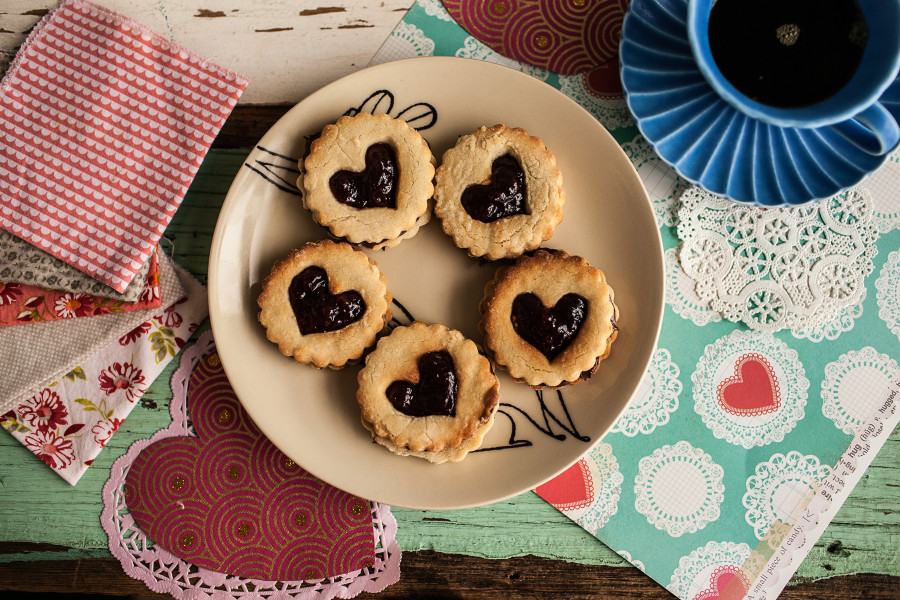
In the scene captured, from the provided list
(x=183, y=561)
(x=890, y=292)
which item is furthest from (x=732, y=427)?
(x=183, y=561)

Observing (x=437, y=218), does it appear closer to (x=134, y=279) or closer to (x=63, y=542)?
(x=134, y=279)

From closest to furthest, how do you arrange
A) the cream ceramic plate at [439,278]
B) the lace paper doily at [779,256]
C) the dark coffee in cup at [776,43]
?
the dark coffee in cup at [776,43] < the cream ceramic plate at [439,278] < the lace paper doily at [779,256]

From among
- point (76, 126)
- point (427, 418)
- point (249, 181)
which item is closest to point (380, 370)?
point (427, 418)

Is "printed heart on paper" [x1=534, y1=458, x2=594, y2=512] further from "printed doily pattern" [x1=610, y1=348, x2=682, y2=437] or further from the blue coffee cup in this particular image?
the blue coffee cup

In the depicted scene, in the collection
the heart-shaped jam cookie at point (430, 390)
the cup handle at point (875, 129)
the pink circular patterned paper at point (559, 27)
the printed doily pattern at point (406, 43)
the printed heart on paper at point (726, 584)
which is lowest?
the printed heart on paper at point (726, 584)

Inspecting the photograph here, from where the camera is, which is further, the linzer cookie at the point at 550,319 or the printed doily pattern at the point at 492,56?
the printed doily pattern at the point at 492,56

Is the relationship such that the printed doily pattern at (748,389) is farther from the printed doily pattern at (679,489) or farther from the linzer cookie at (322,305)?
the linzer cookie at (322,305)

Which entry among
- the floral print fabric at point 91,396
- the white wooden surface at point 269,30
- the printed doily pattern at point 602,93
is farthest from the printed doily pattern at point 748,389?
the floral print fabric at point 91,396
